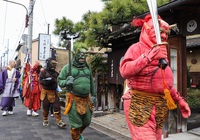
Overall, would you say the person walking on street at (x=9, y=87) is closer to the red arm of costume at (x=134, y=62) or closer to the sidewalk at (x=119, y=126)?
the sidewalk at (x=119, y=126)

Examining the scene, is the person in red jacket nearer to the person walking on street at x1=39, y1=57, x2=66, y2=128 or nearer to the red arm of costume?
the red arm of costume

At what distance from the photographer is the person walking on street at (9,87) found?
9031 mm

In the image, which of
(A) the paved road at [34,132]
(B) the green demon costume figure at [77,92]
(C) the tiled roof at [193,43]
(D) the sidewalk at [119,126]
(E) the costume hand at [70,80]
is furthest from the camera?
(C) the tiled roof at [193,43]

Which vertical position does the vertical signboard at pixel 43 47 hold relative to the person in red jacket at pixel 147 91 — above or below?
above

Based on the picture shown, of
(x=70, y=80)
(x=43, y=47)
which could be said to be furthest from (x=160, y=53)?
(x=43, y=47)

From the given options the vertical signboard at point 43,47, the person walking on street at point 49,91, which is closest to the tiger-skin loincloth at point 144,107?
the person walking on street at point 49,91

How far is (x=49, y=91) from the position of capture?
23.5 feet

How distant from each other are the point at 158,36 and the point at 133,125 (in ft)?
3.42

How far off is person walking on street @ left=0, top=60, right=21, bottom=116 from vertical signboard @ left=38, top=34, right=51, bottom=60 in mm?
3338

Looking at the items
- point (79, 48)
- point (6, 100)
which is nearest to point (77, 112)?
point (79, 48)

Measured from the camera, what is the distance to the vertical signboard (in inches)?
504

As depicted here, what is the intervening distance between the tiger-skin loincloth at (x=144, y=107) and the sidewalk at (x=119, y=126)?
2932 millimetres

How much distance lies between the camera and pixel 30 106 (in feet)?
29.2

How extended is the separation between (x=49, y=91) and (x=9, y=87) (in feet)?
9.42
